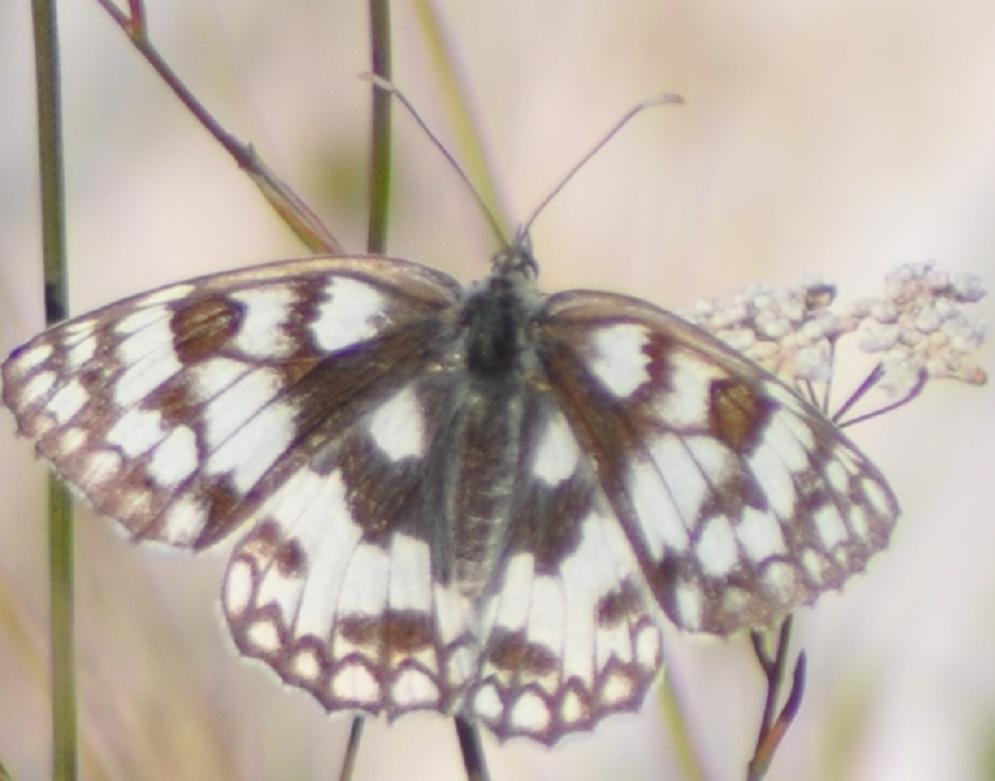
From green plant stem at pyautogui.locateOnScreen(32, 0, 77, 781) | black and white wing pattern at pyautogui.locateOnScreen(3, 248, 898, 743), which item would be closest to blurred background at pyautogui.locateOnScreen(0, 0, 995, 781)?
black and white wing pattern at pyautogui.locateOnScreen(3, 248, 898, 743)

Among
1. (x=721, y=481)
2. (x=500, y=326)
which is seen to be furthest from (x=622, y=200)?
(x=721, y=481)

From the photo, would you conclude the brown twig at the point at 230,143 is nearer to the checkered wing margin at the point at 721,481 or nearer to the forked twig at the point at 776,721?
the checkered wing margin at the point at 721,481

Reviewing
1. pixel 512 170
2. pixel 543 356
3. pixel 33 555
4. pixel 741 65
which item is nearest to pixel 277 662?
pixel 543 356

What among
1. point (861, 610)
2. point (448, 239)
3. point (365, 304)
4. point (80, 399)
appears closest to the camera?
point (80, 399)

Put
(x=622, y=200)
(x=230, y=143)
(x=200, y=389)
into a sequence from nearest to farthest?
1. (x=230, y=143)
2. (x=200, y=389)
3. (x=622, y=200)

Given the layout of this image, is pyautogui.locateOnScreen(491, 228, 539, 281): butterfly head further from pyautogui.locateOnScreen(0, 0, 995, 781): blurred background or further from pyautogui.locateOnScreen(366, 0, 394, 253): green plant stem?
pyautogui.locateOnScreen(0, 0, 995, 781): blurred background

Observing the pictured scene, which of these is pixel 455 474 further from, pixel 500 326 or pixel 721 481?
Result: pixel 721 481

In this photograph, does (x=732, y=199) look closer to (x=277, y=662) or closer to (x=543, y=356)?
(x=543, y=356)

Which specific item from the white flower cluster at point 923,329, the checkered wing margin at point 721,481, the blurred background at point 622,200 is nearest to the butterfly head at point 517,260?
the checkered wing margin at point 721,481
